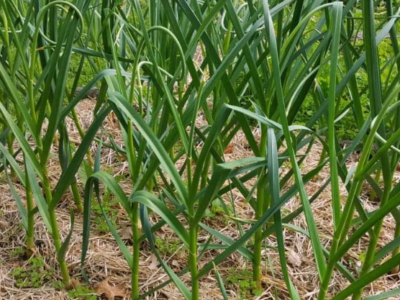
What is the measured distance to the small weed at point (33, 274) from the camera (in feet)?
4.52

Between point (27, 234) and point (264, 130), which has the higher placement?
point (264, 130)

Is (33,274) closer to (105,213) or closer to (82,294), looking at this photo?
(82,294)

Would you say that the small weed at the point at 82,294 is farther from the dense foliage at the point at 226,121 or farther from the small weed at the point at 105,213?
the small weed at the point at 105,213

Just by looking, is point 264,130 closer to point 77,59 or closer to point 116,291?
point 116,291

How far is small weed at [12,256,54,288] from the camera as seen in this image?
54.2 inches

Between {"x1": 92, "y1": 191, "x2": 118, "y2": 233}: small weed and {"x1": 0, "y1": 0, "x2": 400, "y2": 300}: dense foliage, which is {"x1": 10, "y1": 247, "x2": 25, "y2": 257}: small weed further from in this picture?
{"x1": 92, "y1": 191, "x2": 118, "y2": 233}: small weed

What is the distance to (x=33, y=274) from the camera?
139cm

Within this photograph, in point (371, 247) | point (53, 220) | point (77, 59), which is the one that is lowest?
point (77, 59)

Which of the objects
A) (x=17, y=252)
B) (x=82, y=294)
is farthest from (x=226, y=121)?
(x=17, y=252)

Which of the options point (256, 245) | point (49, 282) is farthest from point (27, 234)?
point (256, 245)

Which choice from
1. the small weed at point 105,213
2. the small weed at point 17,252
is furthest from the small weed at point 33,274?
the small weed at point 105,213

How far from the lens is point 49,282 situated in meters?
1.38

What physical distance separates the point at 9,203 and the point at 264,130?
87 cm

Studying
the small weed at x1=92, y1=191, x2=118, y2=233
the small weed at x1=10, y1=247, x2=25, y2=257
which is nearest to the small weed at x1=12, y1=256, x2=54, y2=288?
the small weed at x1=10, y1=247, x2=25, y2=257
